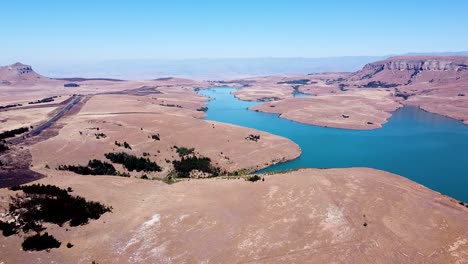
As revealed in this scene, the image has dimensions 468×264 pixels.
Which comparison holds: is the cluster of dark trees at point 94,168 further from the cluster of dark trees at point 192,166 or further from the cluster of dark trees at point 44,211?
the cluster of dark trees at point 44,211

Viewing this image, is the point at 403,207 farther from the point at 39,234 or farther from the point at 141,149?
the point at 141,149

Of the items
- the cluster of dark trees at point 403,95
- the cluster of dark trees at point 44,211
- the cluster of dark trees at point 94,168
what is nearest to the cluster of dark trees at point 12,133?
the cluster of dark trees at point 94,168

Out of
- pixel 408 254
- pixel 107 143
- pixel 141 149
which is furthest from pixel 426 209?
pixel 107 143

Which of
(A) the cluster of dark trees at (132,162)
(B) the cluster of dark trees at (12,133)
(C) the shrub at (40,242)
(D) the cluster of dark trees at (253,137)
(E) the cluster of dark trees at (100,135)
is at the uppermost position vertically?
(C) the shrub at (40,242)

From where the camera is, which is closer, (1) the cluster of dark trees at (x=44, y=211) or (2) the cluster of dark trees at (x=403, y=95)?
(1) the cluster of dark trees at (x=44, y=211)

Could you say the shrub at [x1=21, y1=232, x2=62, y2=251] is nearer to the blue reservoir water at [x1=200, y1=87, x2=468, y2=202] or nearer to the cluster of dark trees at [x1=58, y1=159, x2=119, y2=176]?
the cluster of dark trees at [x1=58, y1=159, x2=119, y2=176]
